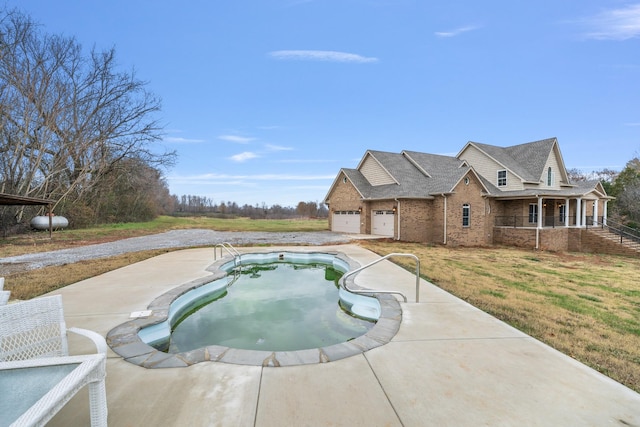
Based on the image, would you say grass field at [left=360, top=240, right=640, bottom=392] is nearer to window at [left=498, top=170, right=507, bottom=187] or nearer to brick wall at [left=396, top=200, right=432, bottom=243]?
brick wall at [left=396, top=200, right=432, bottom=243]

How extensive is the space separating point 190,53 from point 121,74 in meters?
11.4

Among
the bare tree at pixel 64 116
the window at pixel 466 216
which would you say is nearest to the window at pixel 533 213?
the window at pixel 466 216

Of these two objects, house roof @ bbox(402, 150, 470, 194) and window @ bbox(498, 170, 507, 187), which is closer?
house roof @ bbox(402, 150, 470, 194)

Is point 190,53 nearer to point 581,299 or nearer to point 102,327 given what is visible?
point 102,327

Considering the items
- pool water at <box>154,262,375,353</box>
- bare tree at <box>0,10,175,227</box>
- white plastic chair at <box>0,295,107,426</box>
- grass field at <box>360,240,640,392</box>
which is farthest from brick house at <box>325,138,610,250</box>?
bare tree at <box>0,10,175,227</box>

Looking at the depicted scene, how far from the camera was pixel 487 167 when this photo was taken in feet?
68.7

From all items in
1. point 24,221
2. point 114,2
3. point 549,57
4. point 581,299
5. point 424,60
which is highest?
point 114,2

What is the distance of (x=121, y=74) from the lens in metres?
25.6

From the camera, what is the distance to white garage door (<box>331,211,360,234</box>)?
69.9 ft

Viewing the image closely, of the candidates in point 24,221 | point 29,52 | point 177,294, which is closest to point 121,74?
point 29,52

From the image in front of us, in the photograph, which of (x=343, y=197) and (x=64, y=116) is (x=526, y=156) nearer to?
(x=343, y=197)

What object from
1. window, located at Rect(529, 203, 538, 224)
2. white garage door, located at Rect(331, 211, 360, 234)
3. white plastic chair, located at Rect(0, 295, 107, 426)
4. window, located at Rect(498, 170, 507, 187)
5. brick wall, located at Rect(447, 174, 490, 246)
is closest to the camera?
white plastic chair, located at Rect(0, 295, 107, 426)

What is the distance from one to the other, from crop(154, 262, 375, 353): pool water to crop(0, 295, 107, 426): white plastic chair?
2.02 metres

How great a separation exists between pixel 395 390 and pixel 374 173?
65.3ft
